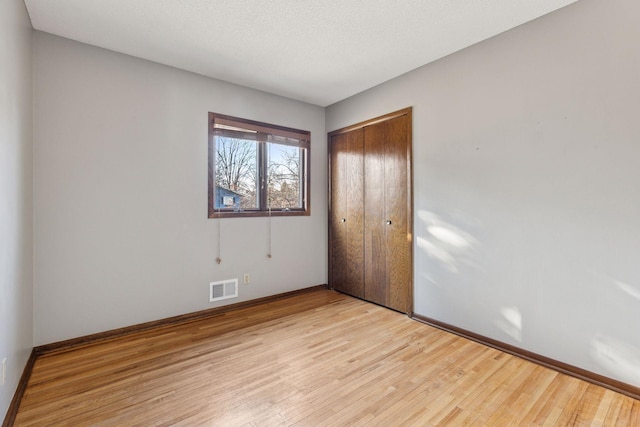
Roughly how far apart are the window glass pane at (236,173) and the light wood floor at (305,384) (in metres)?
1.41

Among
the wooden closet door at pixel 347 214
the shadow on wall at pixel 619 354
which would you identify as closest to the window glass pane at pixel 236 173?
the wooden closet door at pixel 347 214

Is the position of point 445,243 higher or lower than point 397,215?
lower

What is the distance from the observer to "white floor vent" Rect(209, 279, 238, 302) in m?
3.24

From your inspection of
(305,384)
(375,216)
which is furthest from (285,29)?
(305,384)

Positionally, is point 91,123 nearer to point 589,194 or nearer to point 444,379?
A: point 444,379

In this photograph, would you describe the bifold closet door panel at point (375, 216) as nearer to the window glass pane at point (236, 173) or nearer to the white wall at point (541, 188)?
the white wall at point (541, 188)

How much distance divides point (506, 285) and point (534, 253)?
0.34 metres

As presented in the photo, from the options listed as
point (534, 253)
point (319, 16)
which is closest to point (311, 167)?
point (319, 16)

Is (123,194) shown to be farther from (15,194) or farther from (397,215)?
(397,215)

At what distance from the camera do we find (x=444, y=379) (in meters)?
2.00

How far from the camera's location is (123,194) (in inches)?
106

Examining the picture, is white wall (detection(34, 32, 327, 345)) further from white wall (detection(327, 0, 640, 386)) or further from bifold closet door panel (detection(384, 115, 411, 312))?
white wall (detection(327, 0, 640, 386))

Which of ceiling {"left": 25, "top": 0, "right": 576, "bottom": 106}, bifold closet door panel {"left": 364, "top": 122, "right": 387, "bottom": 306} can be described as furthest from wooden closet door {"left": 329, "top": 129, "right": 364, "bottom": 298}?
ceiling {"left": 25, "top": 0, "right": 576, "bottom": 106}

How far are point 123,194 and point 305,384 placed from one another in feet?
7.44
